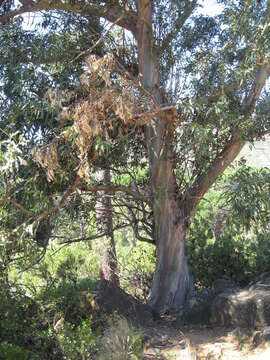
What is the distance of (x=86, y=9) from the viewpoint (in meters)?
8.11

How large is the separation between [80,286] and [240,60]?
14.4 feet

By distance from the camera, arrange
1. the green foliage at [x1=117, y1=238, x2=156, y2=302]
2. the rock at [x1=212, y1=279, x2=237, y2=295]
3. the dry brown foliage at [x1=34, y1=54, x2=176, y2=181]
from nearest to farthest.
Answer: the dry brown foliage at [x1=34, y1=54, x2=176, y2=181]
the rock at [x1=212, y1=279, x2=237, y2=295]
the green foliage at [x1=117, y1=238, x2=156, y2=302]

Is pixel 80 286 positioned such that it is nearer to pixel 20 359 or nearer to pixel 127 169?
pixel 127 169

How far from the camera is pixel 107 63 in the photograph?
607cm

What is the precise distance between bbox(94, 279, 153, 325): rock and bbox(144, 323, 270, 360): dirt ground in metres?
0.29

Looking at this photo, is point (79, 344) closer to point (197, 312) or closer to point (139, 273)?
point (197, 312)

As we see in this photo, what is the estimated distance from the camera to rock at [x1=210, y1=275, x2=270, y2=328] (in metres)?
7.01

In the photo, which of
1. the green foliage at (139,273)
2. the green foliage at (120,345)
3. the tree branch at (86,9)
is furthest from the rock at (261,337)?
the tree branch at (86,9)

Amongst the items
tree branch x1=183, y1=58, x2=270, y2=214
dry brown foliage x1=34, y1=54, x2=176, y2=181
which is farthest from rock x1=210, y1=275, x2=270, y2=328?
dry brown foliage x1=34, y1=54, x2=176, y2=181

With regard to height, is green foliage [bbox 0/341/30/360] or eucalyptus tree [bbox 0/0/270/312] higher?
eucalyptus tree [bbox 0/0/270/312]

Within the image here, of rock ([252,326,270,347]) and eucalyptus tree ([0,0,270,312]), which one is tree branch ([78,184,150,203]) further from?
rock ([252,326,270,347])

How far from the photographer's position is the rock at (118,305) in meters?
7.50

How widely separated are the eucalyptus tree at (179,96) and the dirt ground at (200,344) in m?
1.09

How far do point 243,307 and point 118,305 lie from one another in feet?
6.06
